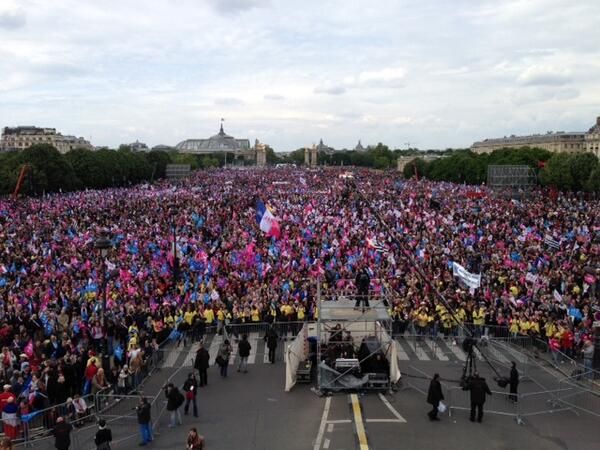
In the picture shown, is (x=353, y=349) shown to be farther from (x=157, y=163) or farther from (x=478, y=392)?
(x=157, y=163)

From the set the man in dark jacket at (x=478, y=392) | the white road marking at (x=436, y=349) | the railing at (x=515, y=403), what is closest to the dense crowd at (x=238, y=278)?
the white road marking at (x=436, y=349)

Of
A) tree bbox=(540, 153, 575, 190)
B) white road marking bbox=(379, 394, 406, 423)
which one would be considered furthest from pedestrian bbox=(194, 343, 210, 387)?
tree bbox=(540, 153, 575, 190)

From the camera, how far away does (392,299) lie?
23.3m

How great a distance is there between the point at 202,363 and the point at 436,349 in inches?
331

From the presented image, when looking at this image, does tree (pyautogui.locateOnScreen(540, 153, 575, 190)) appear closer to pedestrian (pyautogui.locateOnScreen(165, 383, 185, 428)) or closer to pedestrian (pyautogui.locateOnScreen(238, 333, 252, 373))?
pedestrian (pyautogui.locateOnScreen(238, 333, 252, 373))

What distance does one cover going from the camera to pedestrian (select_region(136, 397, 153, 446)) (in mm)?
13211

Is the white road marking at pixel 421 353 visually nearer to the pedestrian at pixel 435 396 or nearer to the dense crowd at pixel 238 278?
the dense crowd at pixel 238 278

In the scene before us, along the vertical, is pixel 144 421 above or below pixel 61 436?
below

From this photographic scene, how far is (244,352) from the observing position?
59.9 ft

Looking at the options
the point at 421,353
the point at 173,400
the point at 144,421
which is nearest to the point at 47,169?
the point at 421,353

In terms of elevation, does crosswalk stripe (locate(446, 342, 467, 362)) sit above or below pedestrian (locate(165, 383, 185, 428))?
below

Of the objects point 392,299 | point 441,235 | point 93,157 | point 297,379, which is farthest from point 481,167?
point 297,379

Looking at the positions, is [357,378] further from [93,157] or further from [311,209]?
[93,157]

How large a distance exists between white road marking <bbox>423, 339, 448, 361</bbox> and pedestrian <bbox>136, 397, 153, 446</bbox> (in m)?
10.2
